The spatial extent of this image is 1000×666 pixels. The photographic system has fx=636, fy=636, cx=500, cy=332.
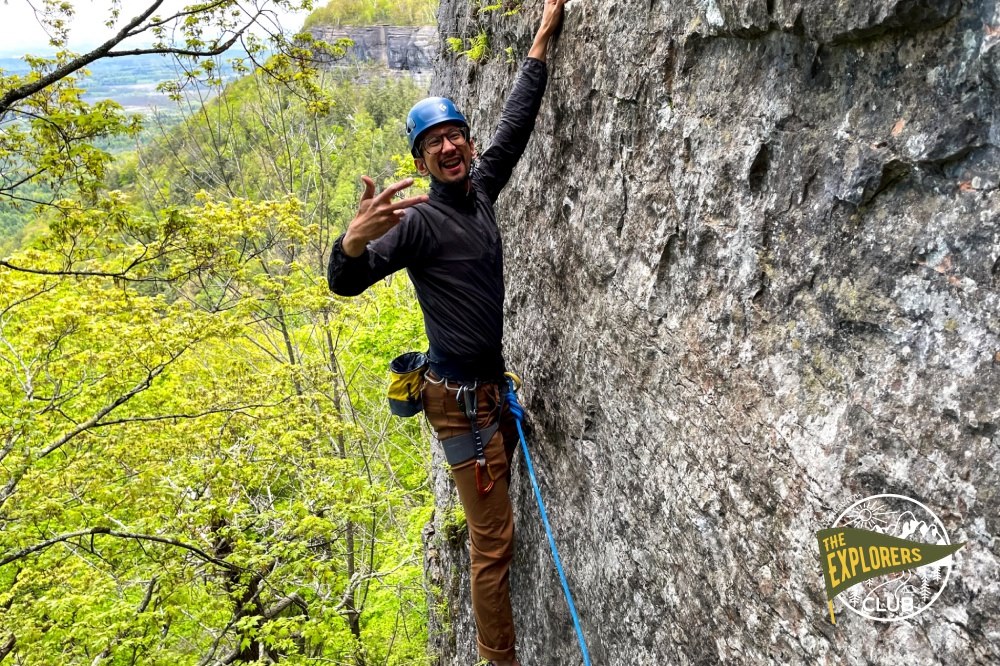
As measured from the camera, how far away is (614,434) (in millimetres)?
3549

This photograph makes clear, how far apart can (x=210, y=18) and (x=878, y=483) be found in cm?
656

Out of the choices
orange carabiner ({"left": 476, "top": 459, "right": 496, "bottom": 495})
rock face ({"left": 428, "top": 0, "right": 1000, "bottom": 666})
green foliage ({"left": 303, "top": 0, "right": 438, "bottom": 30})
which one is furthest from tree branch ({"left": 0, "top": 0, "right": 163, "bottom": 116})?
green foliage ({"left": 303, "top": 0, "right": 438, "bottom": 30})

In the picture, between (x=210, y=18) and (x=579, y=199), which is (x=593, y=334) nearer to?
(x=579, y=199)

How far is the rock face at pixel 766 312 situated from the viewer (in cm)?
190

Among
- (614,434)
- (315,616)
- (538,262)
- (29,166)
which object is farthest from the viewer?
(315,616)

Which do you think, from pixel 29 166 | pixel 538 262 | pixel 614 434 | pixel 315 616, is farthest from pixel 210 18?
pixel 315 616

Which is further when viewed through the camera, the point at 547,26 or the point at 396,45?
the point at 396,45

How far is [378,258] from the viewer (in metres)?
3.28

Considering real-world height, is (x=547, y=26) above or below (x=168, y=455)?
above

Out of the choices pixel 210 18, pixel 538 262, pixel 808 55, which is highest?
pixel 210 18

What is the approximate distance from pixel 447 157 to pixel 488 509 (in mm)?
2290

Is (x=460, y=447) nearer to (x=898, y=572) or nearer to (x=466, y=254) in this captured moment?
(x=466, y=254)

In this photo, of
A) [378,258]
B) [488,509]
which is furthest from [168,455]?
[378,258]

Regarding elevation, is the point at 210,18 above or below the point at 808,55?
above
